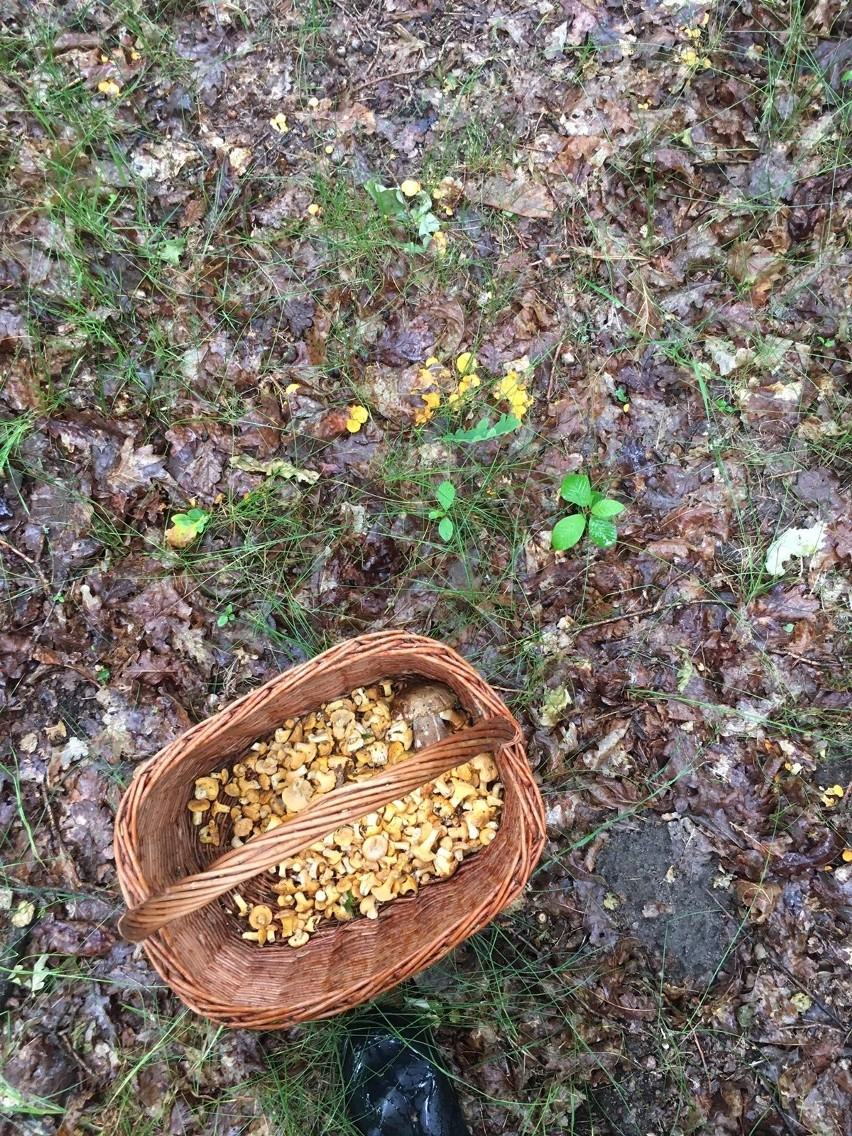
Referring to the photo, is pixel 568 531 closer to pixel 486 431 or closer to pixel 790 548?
pixel 486 431

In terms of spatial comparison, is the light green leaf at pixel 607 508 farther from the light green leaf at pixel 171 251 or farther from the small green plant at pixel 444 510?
the light green leaf at pixel 171 251

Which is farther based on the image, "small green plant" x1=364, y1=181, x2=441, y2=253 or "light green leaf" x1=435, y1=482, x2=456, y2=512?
"small green plant" x1=364, y1=181, x2=441, y2=253

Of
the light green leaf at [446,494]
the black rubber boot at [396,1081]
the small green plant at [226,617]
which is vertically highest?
the light green leaf at [446,494]

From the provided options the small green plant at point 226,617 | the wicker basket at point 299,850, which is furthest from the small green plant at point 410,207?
the wicker basket at point 299,850

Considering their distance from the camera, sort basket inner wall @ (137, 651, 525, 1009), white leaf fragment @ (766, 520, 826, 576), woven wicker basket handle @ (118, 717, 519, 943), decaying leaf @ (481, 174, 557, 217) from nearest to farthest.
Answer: woven wicker basket handle @ (118, 717, 519, 943), basket inner wall @ (137, 651, 525, 1009), white leaf fragment @ (766, 520, 826, 576), decaying leaf @ (481, 174, 557, 217)

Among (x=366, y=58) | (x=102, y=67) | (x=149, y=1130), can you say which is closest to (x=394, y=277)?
(x=366, y=58)

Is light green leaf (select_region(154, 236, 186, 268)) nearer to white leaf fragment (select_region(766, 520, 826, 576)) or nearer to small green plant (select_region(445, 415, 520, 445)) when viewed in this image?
small green plant (select_region(445, 415, 520, 445))

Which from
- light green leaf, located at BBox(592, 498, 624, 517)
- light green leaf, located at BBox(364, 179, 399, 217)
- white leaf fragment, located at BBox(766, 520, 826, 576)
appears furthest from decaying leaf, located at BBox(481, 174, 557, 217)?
white leaf fragment, located at BBox(766, 520, 826, 576)
